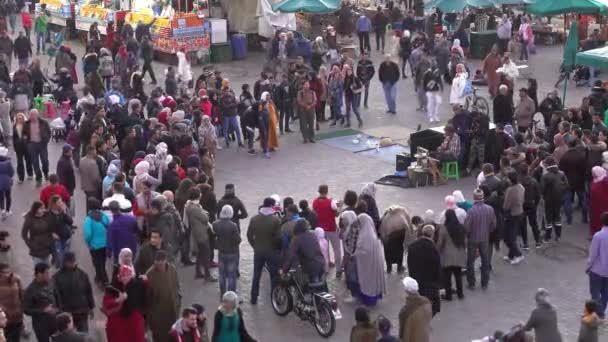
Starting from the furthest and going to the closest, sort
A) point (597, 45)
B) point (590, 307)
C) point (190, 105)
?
point (597, 45)
point (190, 105)
point (590, 307)

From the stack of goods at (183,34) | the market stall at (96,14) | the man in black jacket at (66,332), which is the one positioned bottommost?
the man in black jacket at (66,332)

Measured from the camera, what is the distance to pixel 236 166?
20.0 metres

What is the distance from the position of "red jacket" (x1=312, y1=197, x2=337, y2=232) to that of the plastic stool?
5.02 meters

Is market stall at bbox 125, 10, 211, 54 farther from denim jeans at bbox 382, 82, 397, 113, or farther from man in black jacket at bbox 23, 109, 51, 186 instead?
man in black jacket at bbox 23, 109, 51, 186

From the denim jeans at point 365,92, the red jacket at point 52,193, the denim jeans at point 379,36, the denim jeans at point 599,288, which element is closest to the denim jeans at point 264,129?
the denim jeans at point 365,92

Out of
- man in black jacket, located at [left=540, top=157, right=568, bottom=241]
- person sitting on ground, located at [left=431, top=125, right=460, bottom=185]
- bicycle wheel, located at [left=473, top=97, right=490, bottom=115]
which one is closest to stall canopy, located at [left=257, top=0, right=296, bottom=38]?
bicycle wheel, located at [left=473, top=97, right=490, bottom=115]

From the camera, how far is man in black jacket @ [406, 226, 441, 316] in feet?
40.7

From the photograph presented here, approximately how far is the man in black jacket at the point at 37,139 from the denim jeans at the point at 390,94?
8.13 meters

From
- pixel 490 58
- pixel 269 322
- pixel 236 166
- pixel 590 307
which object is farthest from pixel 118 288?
pixel 490 58

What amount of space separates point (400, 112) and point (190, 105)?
231 inches

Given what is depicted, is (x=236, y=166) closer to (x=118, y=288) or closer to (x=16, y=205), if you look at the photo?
(x=16, y=205)

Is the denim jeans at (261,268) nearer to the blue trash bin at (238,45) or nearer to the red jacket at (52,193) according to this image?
the red jacket at (52,193)

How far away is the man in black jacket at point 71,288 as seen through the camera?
11430 millimetres

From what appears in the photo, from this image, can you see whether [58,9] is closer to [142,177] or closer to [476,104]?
[476,104]
